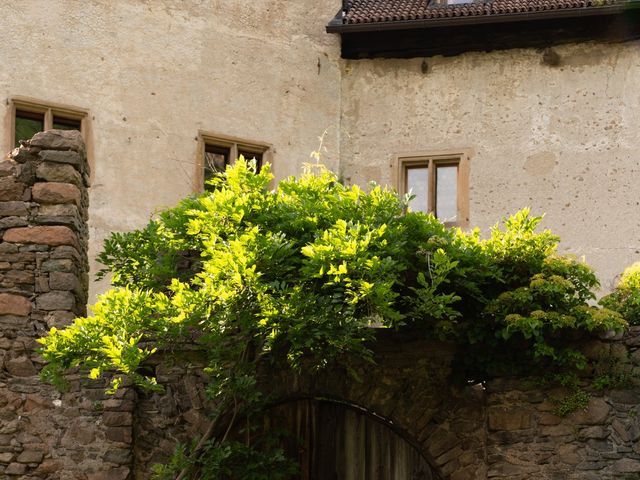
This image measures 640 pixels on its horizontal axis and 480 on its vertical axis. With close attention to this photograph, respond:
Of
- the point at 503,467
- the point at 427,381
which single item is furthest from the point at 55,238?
the point at 503,467

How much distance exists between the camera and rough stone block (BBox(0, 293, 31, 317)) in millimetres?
11188

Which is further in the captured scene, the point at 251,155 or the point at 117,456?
the point at 251,155

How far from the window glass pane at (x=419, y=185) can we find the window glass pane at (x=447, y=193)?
138 mm

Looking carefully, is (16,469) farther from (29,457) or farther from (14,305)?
(14,305)

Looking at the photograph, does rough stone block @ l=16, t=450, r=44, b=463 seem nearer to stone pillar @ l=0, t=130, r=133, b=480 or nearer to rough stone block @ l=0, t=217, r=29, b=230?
stone pillar @ l=0, t=130, r=133, b=480

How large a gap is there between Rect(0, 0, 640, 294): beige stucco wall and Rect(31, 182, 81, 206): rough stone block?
3.91 meters

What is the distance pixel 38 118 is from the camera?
51.3 ft

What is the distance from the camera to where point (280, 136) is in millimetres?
17062

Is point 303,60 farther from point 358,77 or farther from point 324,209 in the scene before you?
point 324,209

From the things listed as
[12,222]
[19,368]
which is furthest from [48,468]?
[12,222]

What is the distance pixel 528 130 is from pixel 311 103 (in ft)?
8.94

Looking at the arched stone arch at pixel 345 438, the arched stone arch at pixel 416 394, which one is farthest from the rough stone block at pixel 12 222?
the arched stone arch at pixel 345 438

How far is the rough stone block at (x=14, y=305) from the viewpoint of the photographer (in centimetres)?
1119

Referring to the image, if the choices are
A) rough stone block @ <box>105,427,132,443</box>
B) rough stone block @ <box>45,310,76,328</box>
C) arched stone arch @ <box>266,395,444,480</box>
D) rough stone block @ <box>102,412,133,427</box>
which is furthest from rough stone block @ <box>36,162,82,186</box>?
arched stone arch @ <box>266,395,444,480</box>
